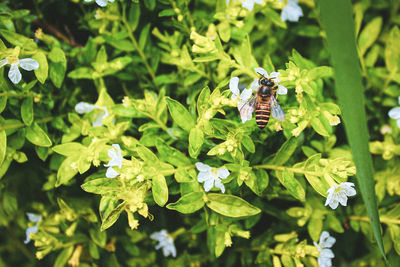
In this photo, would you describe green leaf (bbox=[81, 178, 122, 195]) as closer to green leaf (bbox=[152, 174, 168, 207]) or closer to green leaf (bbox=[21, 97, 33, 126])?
green leaf (bbox=[152, 174, 168, 207])

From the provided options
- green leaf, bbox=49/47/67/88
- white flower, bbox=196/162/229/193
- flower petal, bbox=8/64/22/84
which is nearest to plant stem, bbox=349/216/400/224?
white flower, bbox=196/162/229/193

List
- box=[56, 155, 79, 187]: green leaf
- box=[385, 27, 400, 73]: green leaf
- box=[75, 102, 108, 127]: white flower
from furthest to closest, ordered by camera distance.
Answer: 1. box=[385, 27, 400, 73]: green leaf
2. box=[75, 102, 108, 127]: white flower
3. box=[56, 155, 79, 187]: green leaf

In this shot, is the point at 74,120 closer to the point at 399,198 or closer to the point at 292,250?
the point at 292,250

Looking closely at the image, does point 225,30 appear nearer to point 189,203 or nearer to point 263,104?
point 263,104

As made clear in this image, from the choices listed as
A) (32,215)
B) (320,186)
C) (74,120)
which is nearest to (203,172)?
(320,186)

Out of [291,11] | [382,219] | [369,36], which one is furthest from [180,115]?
[369,36]
